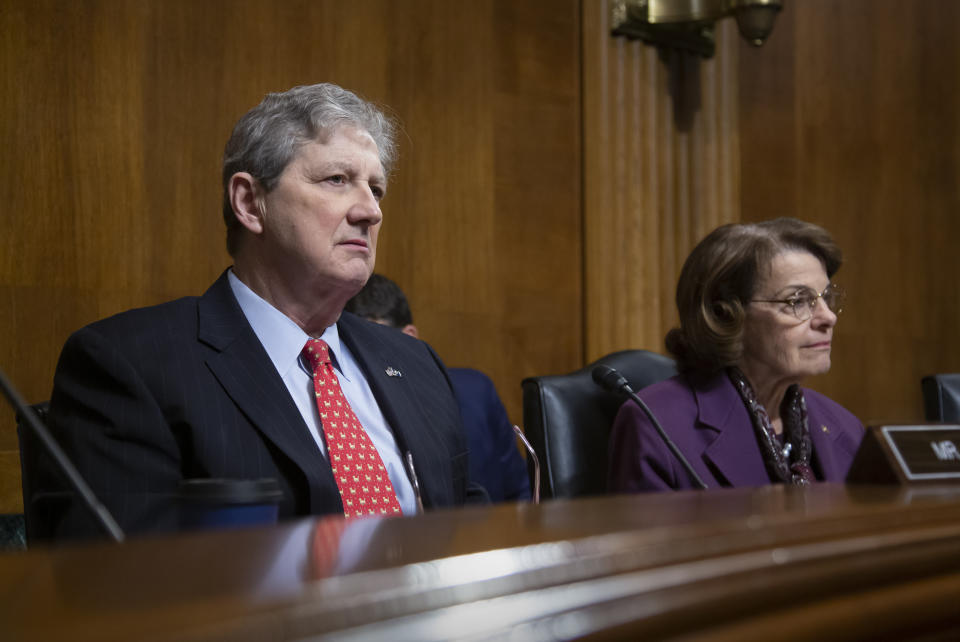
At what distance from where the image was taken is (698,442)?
2.64 metres

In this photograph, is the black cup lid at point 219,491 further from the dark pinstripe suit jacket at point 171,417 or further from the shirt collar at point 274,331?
the shirt collar at point 274,331

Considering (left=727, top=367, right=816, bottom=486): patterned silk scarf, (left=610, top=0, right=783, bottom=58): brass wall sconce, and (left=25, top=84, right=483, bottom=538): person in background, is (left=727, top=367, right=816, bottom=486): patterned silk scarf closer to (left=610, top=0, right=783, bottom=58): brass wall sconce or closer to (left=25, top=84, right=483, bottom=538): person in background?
(left=25, top=84, right=483, bottom=538): person in background

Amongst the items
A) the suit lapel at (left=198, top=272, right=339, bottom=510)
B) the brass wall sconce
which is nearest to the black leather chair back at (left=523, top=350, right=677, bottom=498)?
the suit lapel at (left=198, top=272, right=339, bottom=510)

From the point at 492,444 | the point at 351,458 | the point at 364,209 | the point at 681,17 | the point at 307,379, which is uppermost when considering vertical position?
the point at 681,17

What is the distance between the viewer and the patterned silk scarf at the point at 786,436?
2.67 metres

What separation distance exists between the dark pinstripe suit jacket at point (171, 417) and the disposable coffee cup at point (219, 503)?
567 mm

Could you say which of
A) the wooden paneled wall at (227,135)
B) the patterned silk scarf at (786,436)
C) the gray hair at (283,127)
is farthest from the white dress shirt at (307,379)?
the wooden paneled wall at (227,135)

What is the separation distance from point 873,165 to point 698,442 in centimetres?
344

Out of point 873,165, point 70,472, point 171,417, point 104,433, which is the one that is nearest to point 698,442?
point 171,417

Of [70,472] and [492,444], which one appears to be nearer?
[70,472]

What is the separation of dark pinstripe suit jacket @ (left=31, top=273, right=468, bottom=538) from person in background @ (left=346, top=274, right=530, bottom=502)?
48.1 inches

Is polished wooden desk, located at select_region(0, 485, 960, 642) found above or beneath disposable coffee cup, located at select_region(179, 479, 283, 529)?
above

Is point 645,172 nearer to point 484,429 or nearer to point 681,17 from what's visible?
point 681,17

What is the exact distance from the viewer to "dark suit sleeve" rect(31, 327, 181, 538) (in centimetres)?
166
